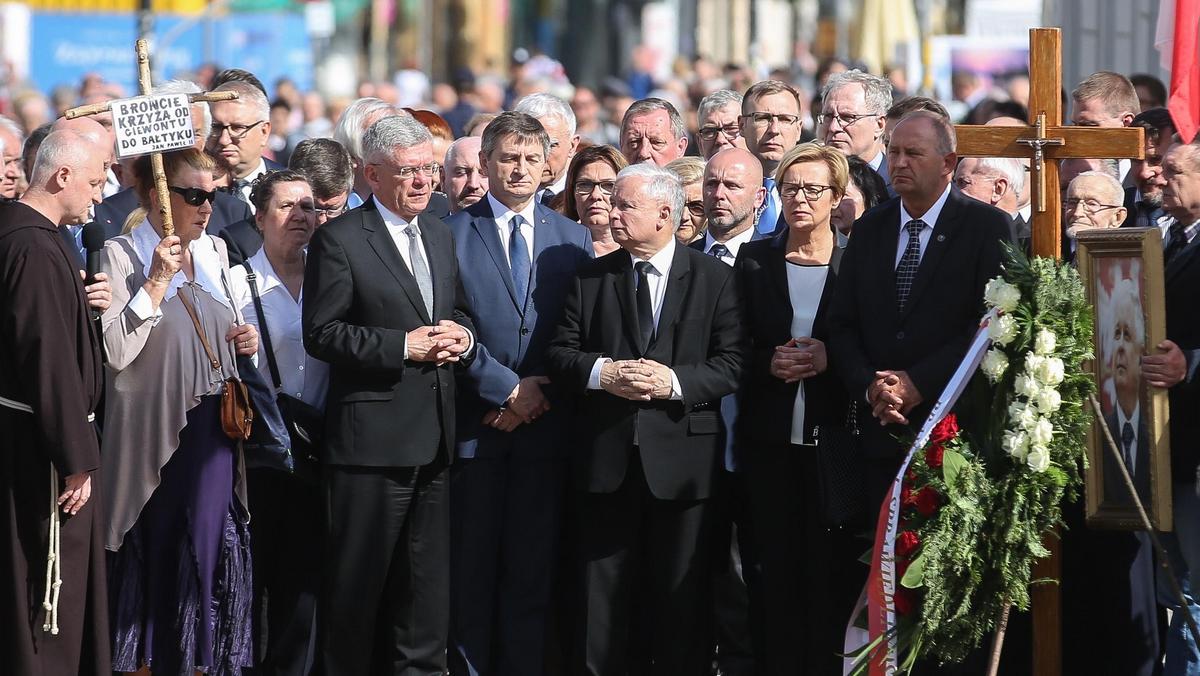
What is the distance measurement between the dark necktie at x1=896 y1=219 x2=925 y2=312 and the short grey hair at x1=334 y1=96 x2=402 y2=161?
128 inches

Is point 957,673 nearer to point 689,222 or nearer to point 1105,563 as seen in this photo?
point 1105,563

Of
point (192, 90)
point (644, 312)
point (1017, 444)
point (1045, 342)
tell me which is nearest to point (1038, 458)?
point (1017, 444)

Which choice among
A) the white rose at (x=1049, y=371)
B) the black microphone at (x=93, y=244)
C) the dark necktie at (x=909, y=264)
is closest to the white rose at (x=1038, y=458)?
the white rose at (x=1049, y=371)

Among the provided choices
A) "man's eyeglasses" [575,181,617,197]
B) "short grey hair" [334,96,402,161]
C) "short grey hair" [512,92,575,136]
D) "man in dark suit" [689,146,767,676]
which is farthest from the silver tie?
"short grey hair" [512,92,575,136]

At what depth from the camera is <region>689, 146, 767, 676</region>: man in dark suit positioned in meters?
8.12

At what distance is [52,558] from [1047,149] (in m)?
4.27

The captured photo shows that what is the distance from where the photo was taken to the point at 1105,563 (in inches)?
301

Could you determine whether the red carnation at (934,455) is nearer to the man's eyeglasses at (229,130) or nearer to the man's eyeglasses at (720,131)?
the man's eyeglasses at (720,131)

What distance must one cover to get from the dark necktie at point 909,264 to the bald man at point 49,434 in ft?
10.8

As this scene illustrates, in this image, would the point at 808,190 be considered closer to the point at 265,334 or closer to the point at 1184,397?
the point at 1184,397

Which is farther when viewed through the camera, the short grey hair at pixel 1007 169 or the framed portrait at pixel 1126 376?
A: the short grey hair at pixel 1007 169

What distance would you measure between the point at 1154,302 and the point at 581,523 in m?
2.62

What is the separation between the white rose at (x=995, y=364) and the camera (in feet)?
22.4

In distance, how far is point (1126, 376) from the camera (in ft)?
22.9
